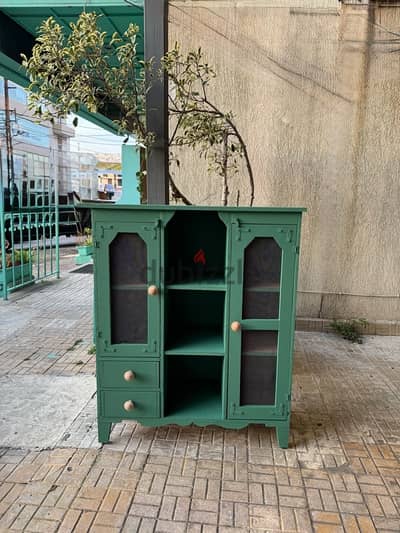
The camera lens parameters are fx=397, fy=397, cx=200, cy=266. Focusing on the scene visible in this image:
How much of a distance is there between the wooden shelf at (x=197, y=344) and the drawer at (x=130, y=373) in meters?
0.14

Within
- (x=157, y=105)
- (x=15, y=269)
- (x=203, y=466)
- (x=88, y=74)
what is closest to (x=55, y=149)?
(x=15, y=269)

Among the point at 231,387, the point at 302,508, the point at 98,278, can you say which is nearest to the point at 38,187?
the point at 98,278

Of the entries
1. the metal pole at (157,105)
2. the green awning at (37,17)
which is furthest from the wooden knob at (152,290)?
the green awning at (37,17)

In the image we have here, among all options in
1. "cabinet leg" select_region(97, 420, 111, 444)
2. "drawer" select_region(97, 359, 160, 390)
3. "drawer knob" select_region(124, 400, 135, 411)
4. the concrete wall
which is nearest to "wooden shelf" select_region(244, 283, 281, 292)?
"drawer" select_region(97, 359, 160, 390)

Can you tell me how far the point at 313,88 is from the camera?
4.11 m

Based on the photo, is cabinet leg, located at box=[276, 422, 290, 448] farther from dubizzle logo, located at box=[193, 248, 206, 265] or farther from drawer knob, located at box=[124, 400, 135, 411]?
dubizzle logo, located at box=[193, 248, 206, 265]

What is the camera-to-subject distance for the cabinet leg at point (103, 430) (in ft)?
7.36

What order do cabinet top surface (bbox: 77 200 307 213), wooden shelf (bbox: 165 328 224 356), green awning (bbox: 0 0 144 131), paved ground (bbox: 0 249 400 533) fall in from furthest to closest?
green awning (bbox: 0 0 144 131)
wooden shelf (bbox: 165 328 224 356)
cabinet top surface (bbox: 77 200 307 213)
paved ground (bbox: 0 249 400 533)

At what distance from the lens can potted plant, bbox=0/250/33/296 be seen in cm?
547

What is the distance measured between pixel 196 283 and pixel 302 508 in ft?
3.92

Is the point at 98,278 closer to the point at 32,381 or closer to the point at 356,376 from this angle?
the point at 32,381

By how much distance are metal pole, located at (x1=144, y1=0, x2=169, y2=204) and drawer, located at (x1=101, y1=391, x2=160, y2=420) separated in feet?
4.10

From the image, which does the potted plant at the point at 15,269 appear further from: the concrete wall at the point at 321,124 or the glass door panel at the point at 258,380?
the glass door panel at the point at 258,380

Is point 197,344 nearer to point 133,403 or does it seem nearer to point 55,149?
point 133,403
